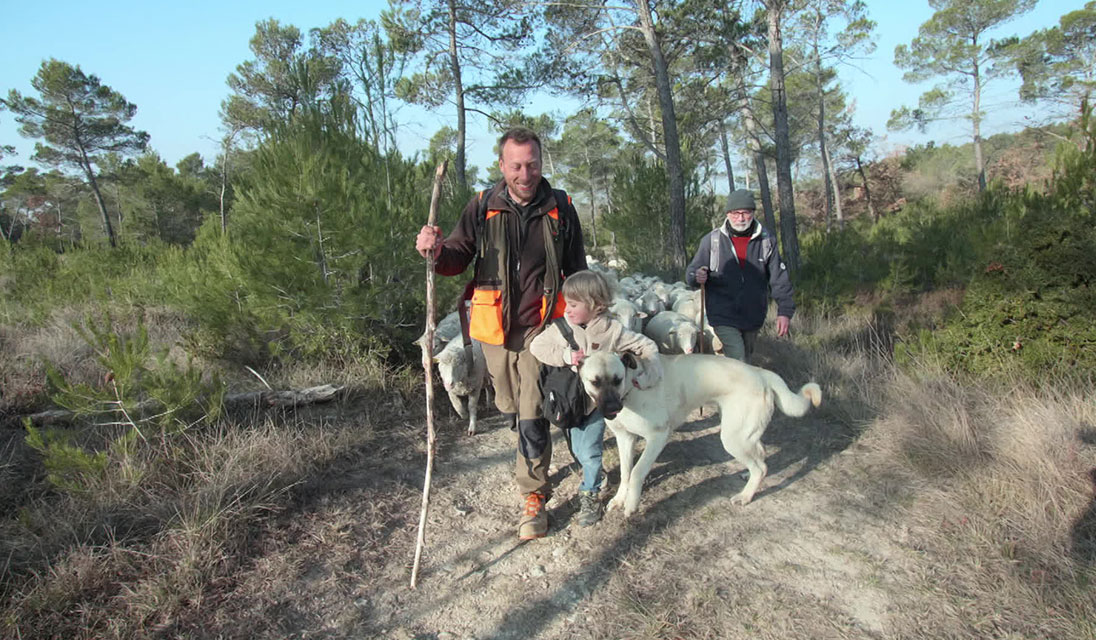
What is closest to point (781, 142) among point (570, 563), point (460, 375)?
point (460, 375)

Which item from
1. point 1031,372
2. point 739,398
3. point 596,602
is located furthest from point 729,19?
point 596,602

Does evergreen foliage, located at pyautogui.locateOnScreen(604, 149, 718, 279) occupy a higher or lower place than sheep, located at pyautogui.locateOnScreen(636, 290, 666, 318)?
higher

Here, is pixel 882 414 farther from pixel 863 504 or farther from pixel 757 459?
pixel 757 459

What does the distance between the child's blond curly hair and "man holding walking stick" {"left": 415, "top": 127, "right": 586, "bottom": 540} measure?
0.18m

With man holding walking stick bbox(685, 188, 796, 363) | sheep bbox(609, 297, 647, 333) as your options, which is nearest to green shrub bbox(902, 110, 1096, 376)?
man holding walking stick bbox(685, 188, 796, 363)

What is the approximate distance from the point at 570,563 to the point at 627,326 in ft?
8.10

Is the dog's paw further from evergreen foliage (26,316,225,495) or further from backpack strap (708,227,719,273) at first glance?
evergreen foliage (26,316,225,495)

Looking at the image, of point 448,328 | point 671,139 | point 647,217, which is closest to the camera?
point 448,328

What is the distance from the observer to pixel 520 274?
9.36 feet

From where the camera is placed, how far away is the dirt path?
2273mm

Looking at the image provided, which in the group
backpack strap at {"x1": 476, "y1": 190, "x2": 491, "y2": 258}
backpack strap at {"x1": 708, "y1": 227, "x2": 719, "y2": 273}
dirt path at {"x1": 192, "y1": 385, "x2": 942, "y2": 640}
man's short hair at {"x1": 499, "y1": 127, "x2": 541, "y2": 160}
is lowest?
dirt path at {"x1": 192, "y1": 385, "x2": 942, "y2": 640}

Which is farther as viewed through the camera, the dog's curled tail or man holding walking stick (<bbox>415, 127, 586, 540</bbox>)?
the dog's curled tail

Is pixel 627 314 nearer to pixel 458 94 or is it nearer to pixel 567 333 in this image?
pixel 567 333

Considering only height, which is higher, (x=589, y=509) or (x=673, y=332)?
(x=673, y=332)
